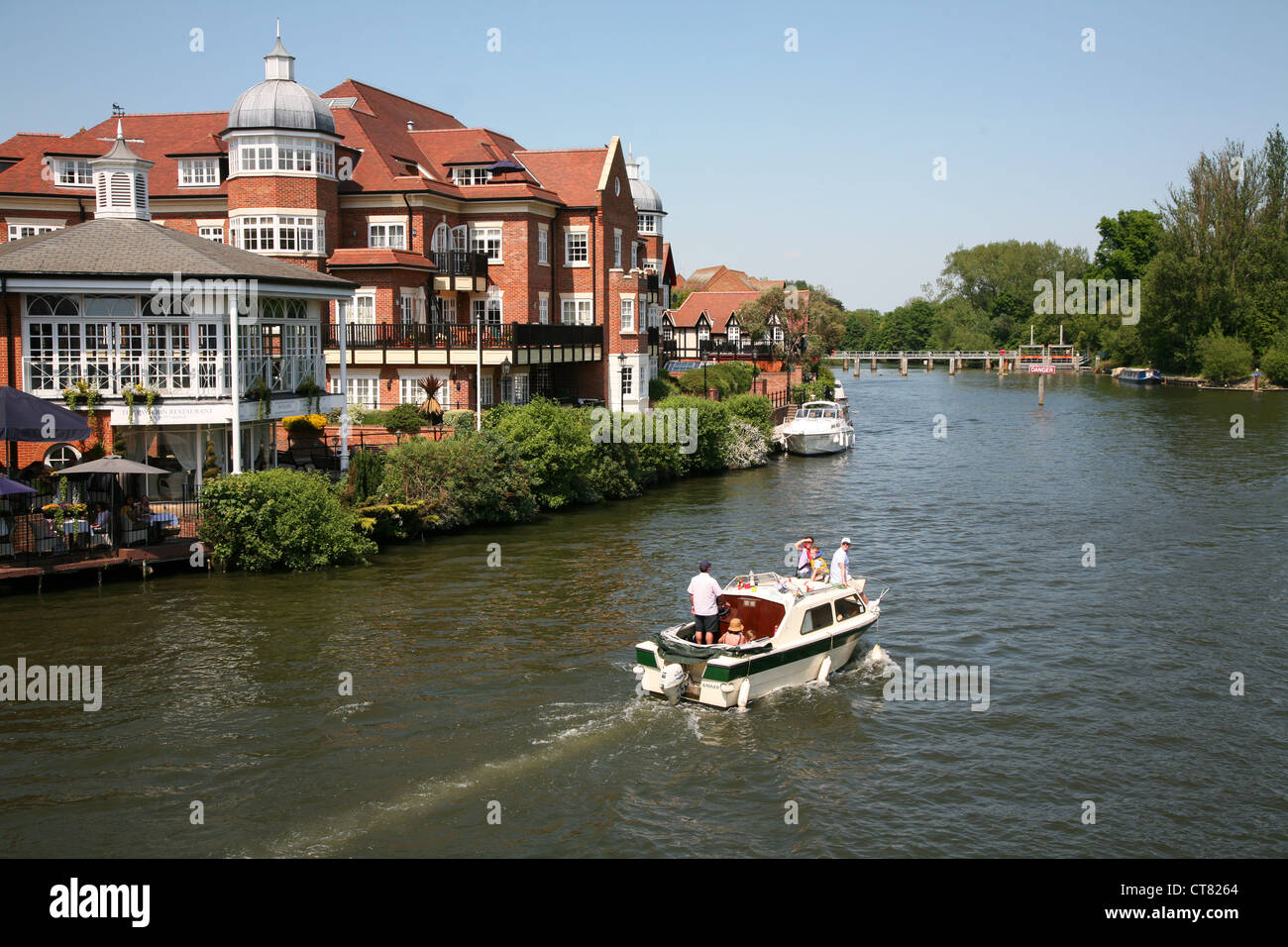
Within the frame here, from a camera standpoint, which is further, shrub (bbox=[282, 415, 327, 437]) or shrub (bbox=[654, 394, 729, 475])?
shrub (bbox=[654, 394, 729, 475])

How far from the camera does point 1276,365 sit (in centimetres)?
9656

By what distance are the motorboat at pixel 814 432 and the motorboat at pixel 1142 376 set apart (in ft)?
209

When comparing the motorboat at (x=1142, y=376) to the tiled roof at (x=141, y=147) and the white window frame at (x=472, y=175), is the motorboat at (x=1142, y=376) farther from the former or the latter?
the tiled roof at (x=141, y=147)

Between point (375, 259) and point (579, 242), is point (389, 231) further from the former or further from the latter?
point (579, 242)

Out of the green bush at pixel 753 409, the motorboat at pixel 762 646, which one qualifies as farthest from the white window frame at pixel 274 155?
the motorboat at pixel 762 646

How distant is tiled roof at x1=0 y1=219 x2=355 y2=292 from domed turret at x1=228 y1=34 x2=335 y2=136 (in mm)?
10623

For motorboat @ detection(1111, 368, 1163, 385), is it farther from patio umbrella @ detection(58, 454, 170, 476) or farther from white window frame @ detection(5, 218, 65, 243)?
patio umbrella @ detection(58, 454, 170, 476)

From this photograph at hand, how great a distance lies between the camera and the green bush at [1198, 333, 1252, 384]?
100062 millimetres

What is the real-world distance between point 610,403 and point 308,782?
39.4m

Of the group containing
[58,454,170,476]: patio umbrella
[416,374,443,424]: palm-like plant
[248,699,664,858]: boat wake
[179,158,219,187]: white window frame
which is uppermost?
[179,158,219,187]: white window frame

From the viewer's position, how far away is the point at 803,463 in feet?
187

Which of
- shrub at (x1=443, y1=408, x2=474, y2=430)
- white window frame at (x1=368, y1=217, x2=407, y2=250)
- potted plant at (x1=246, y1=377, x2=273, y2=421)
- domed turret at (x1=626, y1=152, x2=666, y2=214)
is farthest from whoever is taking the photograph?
domed turret at (x1=626, y1=152, x2=666, y2=214)

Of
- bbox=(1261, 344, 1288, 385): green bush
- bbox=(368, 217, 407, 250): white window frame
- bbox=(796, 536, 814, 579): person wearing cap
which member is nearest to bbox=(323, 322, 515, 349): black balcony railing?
bbox=(368, 217, 407, 250): white window frame

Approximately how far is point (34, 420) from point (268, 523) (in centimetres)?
591
